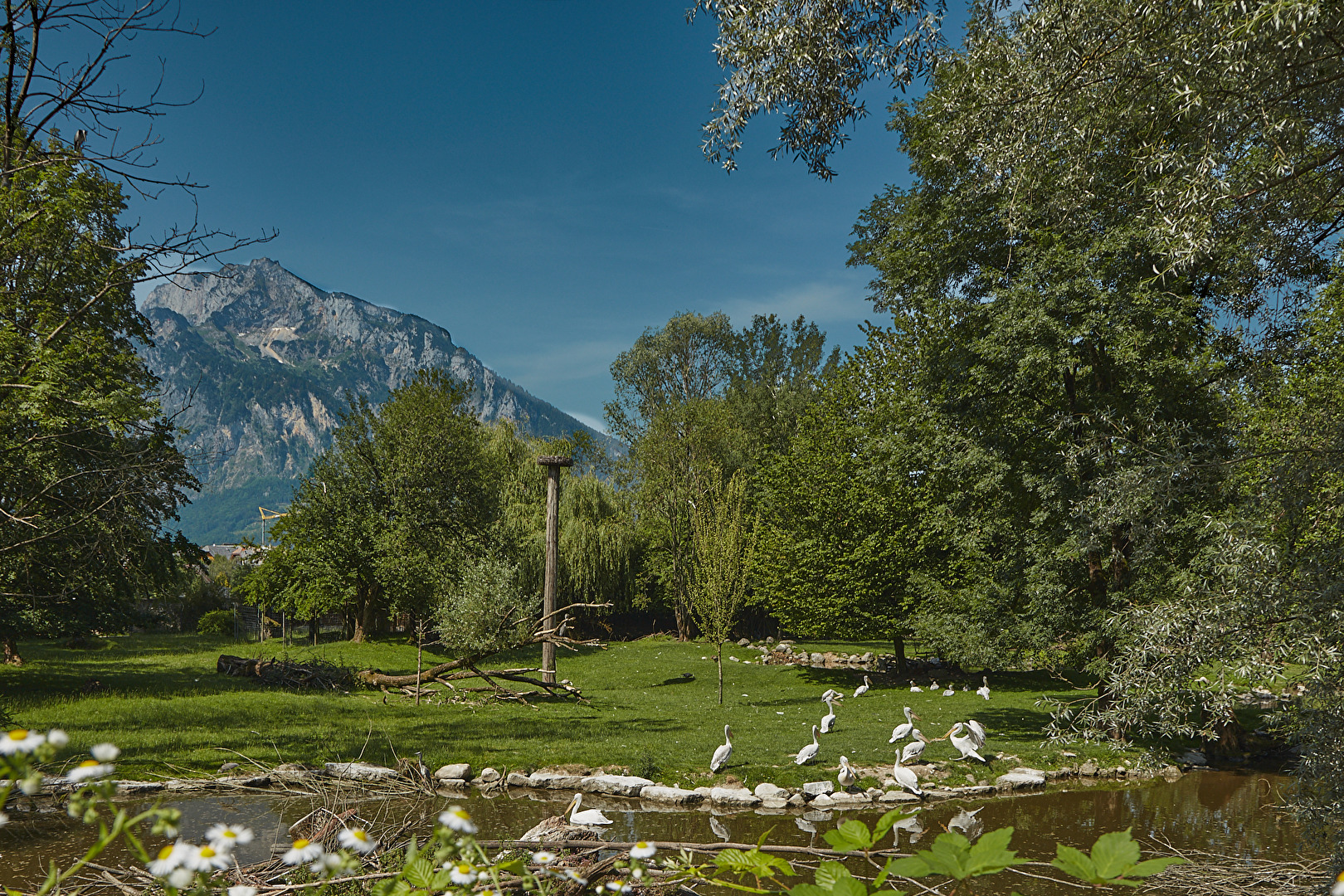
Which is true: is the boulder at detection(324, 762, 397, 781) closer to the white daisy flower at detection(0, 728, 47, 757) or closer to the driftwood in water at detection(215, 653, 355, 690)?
the white daisy flower at detection(0, 728, 47, 757)

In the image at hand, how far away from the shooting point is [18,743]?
119 cm

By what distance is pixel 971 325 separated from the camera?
12.5 metres

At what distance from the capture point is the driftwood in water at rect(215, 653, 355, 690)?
15273mm

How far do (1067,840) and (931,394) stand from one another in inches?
314

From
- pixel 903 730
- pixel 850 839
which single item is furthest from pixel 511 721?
pixel 850 839

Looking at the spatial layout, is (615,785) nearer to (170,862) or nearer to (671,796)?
(671,796)

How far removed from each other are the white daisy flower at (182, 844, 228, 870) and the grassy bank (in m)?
7.18

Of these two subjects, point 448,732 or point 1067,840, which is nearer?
point 1067,840

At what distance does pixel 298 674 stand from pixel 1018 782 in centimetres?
1436

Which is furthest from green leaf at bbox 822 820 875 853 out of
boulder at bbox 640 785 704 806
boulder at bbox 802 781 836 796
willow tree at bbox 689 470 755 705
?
willow tree at bbox 689 470 755 705

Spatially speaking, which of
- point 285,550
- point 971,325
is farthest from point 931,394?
point 285,550

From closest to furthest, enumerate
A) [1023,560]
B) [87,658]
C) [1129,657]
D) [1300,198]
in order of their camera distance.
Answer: [1300,198] < [1129,657] < [1023,560] < [87,658]

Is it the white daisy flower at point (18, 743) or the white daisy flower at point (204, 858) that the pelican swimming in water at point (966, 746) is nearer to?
the white daisy flower at point (204, 858)

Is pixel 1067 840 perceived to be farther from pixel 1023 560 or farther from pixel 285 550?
pixel 285 550
